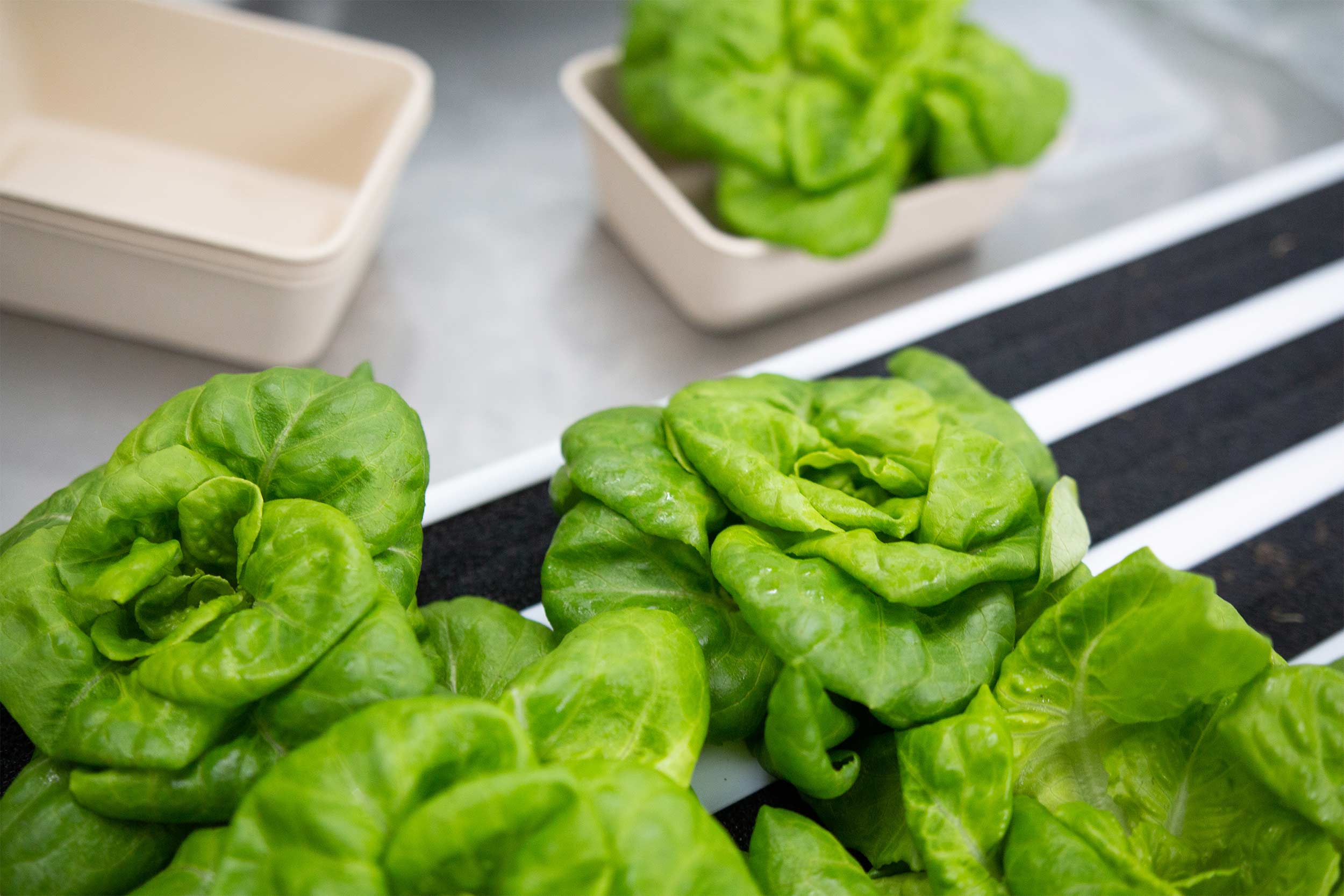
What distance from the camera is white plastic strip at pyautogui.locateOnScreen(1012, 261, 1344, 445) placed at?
0.77 meters

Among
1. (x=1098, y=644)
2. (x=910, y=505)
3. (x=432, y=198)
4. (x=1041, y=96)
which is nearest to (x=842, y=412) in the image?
(x=910, y=505)

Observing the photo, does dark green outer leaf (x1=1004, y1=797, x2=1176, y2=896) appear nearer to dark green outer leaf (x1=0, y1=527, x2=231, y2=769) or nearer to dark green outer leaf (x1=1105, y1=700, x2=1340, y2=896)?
dark green outer leaf (x1=1105, y1=700, x2=1340, y2=896)

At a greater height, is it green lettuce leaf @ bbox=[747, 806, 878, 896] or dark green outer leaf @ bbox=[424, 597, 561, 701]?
green lettuce leaf @ bbox=[747, 806, 878, 896]

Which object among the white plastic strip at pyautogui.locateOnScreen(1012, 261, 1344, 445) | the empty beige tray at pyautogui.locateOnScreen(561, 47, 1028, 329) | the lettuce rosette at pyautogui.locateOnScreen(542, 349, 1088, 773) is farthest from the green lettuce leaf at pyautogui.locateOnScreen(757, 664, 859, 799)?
the empty beige tray at pyautogui.locateOnScreen(561, 47, 1028, 329)

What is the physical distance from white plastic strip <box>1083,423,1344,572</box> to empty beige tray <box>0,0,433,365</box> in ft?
1.88

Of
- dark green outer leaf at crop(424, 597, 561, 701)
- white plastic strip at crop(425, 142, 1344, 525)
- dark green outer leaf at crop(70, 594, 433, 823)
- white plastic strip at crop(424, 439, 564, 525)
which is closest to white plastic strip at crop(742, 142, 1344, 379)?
white plastic strip at crop(425, 142, 1344, 525)

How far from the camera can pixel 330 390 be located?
52cm

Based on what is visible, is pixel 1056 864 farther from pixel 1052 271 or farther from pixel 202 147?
pixel 202 147

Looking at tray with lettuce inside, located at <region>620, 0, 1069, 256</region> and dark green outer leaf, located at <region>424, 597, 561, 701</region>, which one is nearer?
dark green outer leaf, located at <region>424, 597, 561, 701</region>

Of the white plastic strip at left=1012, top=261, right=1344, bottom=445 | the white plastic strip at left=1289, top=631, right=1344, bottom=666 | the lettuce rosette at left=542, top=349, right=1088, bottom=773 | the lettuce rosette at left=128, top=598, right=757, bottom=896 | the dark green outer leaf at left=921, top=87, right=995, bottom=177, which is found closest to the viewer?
the lettuce rosette at left=128, top=598, right=757, bottom=896

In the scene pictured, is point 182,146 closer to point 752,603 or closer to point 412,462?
point 412,462

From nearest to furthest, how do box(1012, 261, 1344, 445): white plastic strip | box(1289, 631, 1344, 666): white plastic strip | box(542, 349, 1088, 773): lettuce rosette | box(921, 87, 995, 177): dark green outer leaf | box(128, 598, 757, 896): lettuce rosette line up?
box(128, 598, 757, 896): lettuce rosette → box(542, 349, 1088, 773): lettuce rosette → box(1289, 631, 1344, 666): white plastic strip → box(1012, 261, 1344, 445): white plastic strip → box(921, 87, 995, 177): dark green outer leaf

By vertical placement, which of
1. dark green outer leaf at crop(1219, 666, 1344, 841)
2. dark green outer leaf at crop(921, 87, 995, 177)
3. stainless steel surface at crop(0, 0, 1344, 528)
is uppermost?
dark green outer leaf at crop(921, 87, 995, 177)

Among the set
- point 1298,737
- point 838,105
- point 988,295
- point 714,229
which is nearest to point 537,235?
point 714,229
